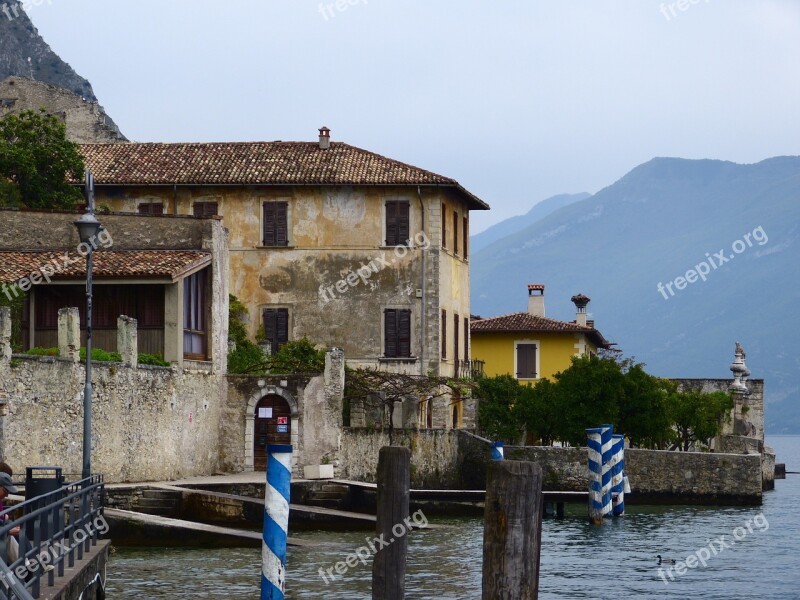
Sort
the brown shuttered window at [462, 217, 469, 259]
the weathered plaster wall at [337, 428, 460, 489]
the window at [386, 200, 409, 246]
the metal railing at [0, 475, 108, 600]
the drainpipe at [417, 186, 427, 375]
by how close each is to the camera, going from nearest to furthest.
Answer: the metal railing at [0, 475, 108, 600] → the weathered plaster wall at [337, 428, 460, 489] → the drainpipe at [417, 186, 427, 375] → the window at [386, 200, 409, 246] → the brown shuttered window at [462, 217, 469, 259]

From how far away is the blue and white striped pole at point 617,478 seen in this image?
130 ft

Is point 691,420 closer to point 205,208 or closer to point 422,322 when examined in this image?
point 422,322

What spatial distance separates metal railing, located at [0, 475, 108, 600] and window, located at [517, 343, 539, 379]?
131 feet

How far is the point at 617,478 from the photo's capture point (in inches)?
1581

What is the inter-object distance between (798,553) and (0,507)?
22411mm

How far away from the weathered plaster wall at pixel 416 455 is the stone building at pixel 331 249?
4.32m

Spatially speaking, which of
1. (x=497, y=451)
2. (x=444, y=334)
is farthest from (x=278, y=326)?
(x=497, y=451)

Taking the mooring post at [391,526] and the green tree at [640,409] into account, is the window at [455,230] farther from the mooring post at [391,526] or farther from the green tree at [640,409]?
the mooring post at [391,526]

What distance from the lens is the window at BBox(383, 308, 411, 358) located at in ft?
159

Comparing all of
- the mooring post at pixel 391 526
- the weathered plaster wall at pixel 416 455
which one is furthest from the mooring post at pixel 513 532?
the weathered plaster wall at pixel 416 455

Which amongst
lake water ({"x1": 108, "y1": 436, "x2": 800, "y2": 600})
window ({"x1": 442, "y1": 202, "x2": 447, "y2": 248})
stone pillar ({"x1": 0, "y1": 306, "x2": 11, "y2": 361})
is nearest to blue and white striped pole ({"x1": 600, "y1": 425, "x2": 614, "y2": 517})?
lake water ({"x1": 108, "y1": 436, "x2": 800, "y2": 600})

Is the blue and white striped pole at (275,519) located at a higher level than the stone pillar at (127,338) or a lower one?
lower

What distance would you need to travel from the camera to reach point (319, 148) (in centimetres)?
5047

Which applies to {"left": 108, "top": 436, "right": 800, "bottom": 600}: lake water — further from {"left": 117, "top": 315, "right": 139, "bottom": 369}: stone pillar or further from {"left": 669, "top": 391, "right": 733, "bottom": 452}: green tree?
{"left": 669, "top": 391, "right": 733, "bottom": 452}: green tree
